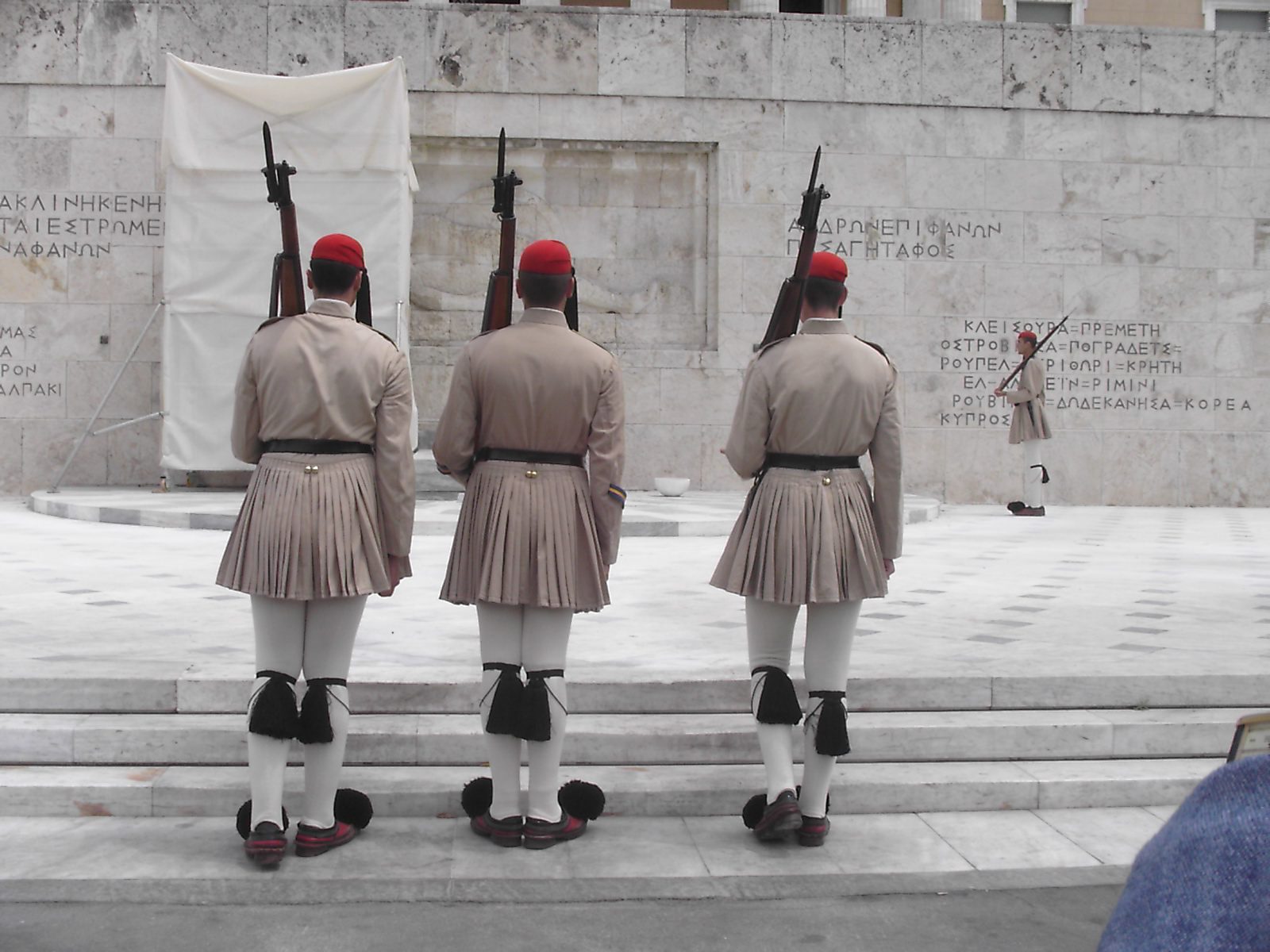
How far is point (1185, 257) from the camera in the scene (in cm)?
1395

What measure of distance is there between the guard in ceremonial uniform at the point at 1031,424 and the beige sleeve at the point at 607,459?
946 cm

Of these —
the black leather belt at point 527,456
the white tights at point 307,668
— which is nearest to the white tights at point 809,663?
the black leather belt at point 527,456

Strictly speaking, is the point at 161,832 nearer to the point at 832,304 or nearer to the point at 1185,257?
the point at 832,304

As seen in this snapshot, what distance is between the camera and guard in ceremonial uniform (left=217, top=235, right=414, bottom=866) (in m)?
3.47


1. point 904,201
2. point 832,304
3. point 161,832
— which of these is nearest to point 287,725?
point 161,832

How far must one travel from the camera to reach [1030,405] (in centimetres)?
1251

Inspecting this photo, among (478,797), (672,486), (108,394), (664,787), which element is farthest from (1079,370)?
(478,797)

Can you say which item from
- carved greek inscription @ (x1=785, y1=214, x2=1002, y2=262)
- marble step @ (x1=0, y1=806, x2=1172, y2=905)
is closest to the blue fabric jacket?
marble step @ (x1=0, y1=806, x2=1172, y2=905)

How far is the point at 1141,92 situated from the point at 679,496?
684cm

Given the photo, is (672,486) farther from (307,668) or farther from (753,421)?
(307,668)

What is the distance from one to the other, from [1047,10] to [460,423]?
2348 cm

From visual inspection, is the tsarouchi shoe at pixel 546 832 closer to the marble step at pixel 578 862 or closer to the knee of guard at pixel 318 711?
the marble step at pixel 578 862

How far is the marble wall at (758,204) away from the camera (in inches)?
508

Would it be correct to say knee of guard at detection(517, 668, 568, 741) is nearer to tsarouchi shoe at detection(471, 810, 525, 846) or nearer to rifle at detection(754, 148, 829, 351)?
tsarouchi shoe at detection(471, 810, 525, 846)
